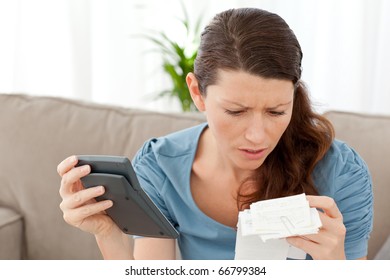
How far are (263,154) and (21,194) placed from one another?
0.97m

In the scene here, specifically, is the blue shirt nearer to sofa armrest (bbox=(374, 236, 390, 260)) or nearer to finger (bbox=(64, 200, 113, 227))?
sofa armrest (bbox=(374, 236, 390, 260))

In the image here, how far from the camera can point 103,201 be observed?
1.42 metres

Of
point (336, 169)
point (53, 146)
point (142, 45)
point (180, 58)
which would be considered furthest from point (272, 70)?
point (142, 45)

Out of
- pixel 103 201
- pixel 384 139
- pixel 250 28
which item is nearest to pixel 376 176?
pixel 384 139

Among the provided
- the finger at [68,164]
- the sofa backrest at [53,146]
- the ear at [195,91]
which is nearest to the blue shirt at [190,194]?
the ear at [195,91]

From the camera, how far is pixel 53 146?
212cm

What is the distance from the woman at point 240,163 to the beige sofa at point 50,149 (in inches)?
12.1

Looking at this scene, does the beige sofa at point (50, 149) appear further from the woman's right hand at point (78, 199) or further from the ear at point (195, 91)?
the woman's right hand at point (78, 199)

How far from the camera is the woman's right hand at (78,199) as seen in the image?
1.37m

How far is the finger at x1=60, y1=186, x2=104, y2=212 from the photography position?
1.37 meters

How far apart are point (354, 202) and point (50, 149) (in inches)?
37.8

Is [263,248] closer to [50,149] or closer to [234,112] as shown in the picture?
[234,112]

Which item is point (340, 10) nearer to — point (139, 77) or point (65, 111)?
point (139, 77)

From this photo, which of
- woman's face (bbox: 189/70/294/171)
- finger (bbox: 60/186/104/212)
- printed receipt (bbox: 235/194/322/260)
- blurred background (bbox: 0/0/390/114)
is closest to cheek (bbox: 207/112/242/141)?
woman's face (bbox: 189/70/294/171)
